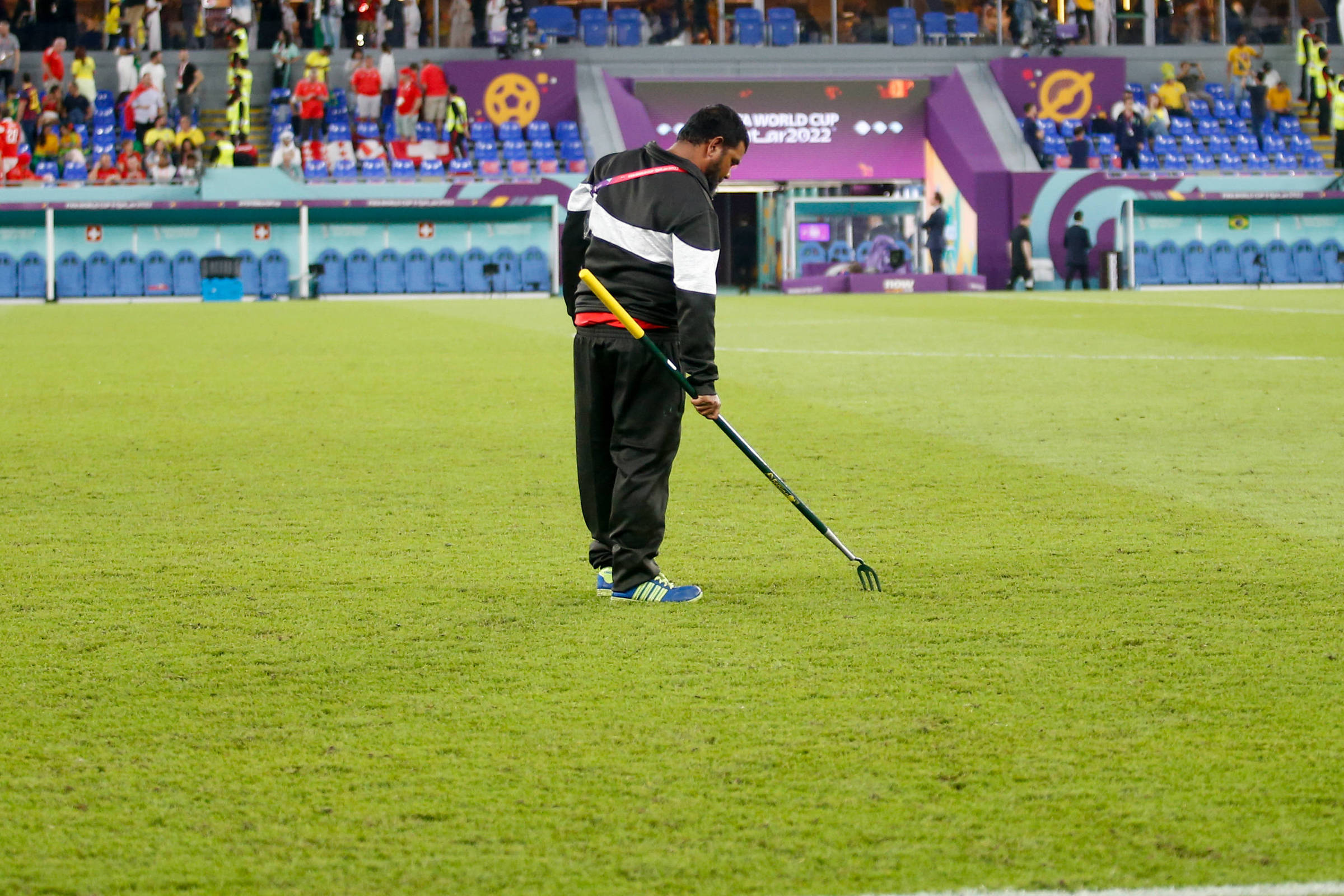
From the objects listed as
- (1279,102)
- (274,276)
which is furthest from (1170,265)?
(274,276)

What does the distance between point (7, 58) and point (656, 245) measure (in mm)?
36428

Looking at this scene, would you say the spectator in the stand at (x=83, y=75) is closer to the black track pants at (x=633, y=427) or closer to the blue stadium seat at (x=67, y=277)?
the blue stadium seat at (x=67, y=277)

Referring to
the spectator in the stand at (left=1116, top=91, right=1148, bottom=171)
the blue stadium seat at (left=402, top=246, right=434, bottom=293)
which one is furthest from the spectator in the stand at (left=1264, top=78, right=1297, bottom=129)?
the blue stadium seat at (left=402, top=246, right=434, bottom=293)

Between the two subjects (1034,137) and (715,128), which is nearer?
(715,128)

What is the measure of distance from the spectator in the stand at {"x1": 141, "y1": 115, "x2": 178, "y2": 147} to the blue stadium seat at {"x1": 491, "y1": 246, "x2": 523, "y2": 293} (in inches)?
282

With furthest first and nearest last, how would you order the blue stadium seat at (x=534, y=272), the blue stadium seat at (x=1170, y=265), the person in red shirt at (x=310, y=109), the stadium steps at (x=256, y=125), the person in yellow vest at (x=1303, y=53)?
the person in yellow vest at (x=1303, y=53) < the stadium steps at (x=256, y=125) < the blue stadium seat at (x=1170, y=265) < the person in red shirt at (x=310, y=109) < the blue stadium seat at (x=534, y=272)

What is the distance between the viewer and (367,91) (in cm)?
3781

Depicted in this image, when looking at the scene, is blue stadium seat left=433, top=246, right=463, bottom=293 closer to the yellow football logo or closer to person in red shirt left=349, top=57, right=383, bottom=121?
person in red shirt left=349, top=57, right=383, bottom=121

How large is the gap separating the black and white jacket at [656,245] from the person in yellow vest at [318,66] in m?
33.5

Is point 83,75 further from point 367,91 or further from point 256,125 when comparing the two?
point 367,91

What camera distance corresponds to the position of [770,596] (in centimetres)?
573

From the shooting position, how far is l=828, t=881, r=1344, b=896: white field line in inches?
117

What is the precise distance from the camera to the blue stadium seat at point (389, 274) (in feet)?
116

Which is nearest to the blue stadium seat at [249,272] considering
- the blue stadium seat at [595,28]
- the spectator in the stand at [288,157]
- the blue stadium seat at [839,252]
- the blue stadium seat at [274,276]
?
A: the blue stadium seat at [274,276]
